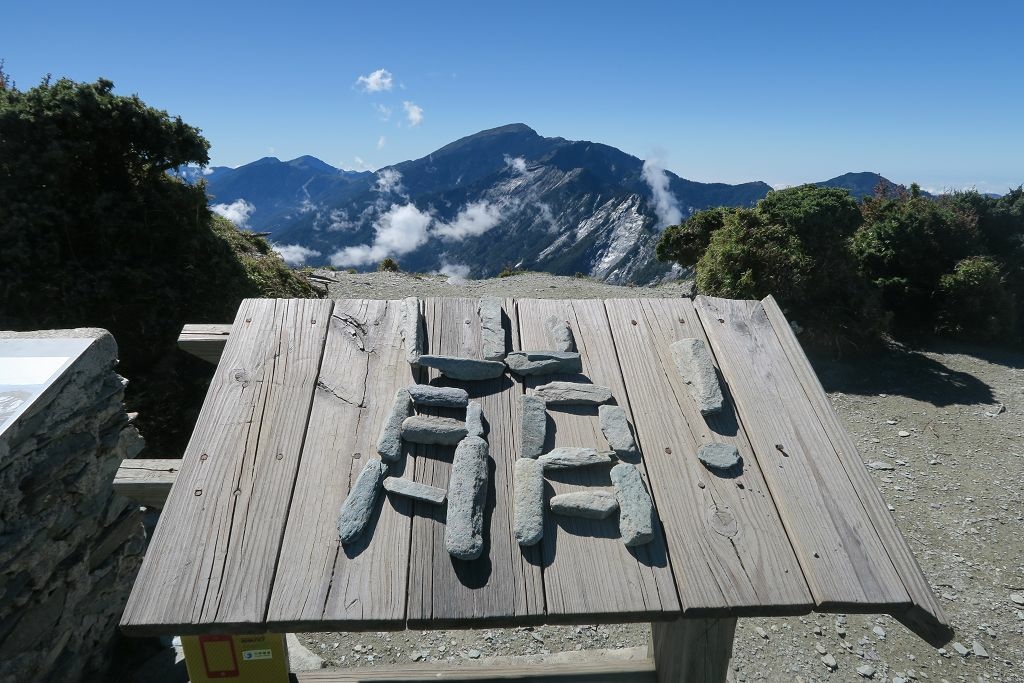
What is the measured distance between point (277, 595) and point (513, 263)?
349ft

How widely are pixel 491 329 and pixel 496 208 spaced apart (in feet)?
453

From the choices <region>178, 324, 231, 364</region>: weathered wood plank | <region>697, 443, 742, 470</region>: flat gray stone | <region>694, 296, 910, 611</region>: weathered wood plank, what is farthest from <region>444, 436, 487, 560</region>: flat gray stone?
<region>178, 324, 231, 364</region>: weathered wood plank

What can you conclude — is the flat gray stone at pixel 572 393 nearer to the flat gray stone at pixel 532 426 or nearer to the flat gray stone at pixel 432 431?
the flat gray stone at pixel 532 426

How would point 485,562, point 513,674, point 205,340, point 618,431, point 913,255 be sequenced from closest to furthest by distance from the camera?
point 485,562
point 618,431
point 205,340
point 513,674
point 913,255

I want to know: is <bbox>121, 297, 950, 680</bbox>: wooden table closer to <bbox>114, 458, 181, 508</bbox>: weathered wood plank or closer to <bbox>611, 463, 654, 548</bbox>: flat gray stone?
<bbox>611, 463, 654, 548</bbox>: flat gray stone

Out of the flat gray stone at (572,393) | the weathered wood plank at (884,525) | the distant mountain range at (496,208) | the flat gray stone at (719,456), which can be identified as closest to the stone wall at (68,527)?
the flat gray stone at (572,393)

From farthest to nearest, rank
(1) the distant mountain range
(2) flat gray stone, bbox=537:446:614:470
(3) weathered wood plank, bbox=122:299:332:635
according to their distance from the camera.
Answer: (1) the distant mountain range, (2) flat gray stone, bbox=537:446:614:470, (3) weathered wood plank, bbox=122:299:332:635

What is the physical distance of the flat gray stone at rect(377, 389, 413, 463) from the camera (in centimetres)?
188

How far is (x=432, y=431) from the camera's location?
196 cm

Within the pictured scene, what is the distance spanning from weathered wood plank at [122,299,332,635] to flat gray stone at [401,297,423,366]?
33 cm

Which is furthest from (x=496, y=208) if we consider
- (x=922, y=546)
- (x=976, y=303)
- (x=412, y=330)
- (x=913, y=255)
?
(x=412, y=330)

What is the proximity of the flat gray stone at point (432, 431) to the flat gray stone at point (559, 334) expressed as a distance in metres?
0.61

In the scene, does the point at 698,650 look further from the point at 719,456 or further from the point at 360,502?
the point at 360,502

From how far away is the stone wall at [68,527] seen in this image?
2750 millimetres
